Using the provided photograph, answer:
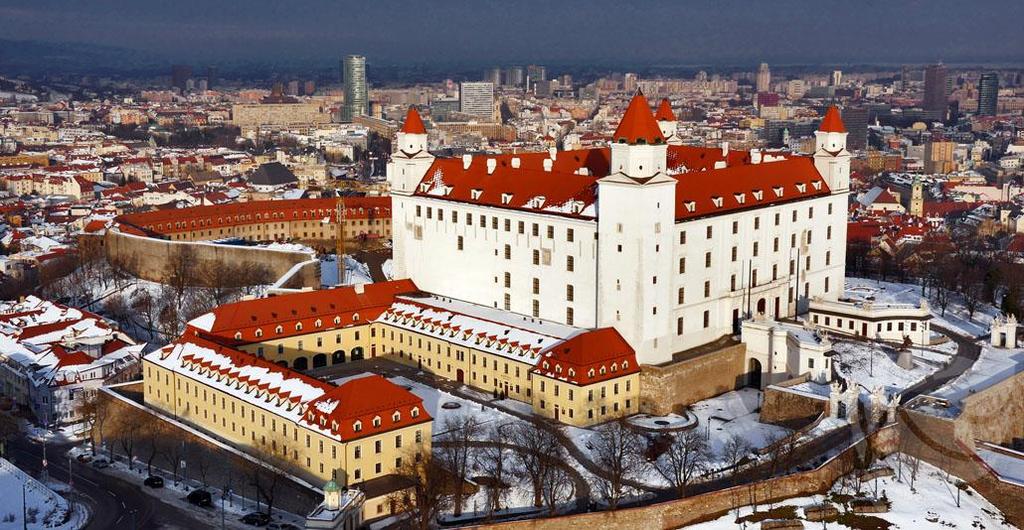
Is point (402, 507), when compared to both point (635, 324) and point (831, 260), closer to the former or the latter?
point (635, 324)

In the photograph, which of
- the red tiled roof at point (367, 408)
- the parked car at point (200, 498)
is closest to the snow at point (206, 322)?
the parked car at point (200, 498)

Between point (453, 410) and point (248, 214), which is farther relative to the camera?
point (248, 214)

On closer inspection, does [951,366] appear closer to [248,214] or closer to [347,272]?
[347,272]

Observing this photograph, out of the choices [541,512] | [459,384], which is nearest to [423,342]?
[459,384]

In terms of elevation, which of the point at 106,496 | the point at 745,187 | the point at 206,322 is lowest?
the point at 106,496

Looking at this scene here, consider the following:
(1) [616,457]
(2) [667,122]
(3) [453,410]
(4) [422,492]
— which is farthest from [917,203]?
(4) [422,492]
